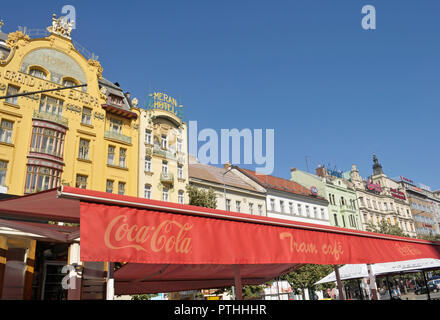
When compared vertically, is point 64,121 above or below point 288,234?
above

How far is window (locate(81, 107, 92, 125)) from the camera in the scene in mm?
28500

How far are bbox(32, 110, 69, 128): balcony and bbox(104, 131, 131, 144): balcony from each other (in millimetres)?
3367

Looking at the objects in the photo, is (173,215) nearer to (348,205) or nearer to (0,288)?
(0,288)

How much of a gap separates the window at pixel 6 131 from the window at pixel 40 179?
2371 mm

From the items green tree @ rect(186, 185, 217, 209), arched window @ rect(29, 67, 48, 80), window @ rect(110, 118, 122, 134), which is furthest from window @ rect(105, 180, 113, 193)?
arched window @ rect(29, 67, 48, 80)

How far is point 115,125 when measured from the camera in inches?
1209

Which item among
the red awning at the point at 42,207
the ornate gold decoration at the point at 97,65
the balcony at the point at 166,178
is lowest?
the red awning at the point at 42,207

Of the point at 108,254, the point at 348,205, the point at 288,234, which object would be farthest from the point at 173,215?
the point at 348,205

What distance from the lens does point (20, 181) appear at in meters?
23.3

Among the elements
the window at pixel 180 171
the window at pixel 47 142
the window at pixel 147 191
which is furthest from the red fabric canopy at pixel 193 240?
the window at pixel 180 171

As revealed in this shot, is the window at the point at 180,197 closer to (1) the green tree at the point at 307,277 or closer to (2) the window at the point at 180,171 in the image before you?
(2) the window at the point at 180,171

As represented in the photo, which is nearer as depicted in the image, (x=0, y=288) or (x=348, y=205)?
(x=0, y=288)

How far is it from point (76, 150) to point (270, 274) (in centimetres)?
2042

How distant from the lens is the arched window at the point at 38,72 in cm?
2652
